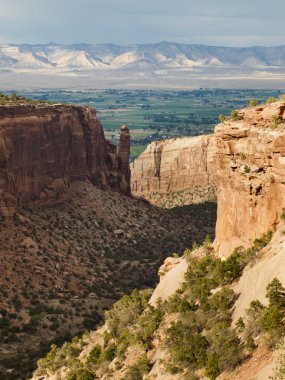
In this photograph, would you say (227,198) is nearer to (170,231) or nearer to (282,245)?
(282,245)

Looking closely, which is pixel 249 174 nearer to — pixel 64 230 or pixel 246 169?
pixel 246 169

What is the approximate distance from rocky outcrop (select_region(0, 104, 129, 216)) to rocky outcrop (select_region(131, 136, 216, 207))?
30.8m

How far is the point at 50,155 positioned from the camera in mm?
80625

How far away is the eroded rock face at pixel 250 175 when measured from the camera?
33.5m

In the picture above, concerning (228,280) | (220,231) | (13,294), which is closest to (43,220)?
(13,294)

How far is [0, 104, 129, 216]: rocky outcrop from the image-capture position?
7262cm

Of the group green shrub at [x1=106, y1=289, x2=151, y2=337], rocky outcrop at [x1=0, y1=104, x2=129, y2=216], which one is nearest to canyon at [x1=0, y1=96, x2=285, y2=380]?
rocky outcrop at [x1=0, y1=104, x2=129, y2=216]

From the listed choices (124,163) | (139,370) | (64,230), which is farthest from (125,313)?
(124,163)

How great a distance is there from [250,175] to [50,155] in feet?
160

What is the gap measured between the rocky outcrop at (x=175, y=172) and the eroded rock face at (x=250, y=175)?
85.1m

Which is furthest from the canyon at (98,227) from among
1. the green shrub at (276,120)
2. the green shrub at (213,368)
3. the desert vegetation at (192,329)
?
the green shrub at (213,368)

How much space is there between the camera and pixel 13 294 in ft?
201

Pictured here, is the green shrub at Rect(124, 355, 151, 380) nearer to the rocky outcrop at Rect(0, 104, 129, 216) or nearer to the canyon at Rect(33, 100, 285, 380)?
the canyon at Rect(33, 100, 285, 380)

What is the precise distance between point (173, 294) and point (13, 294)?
28792mm
